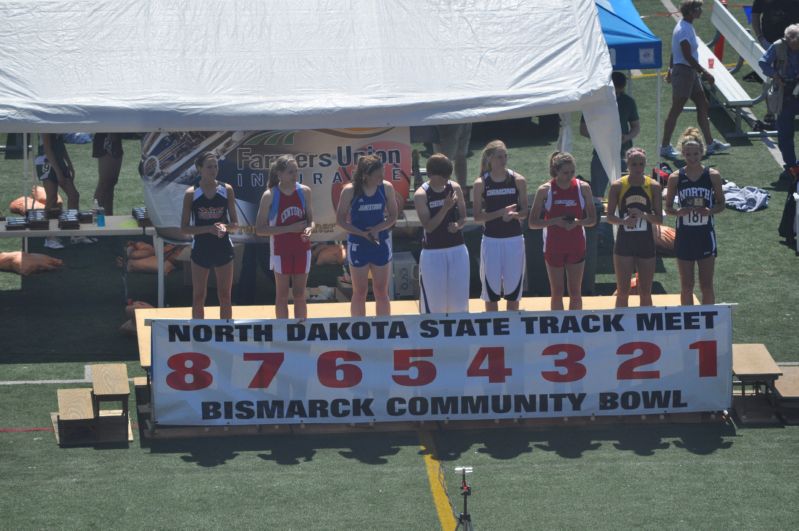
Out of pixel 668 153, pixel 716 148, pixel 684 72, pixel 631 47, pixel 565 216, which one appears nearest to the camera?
pixel 565 216

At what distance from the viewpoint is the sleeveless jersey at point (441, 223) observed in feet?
37.6

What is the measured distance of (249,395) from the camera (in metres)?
10.8

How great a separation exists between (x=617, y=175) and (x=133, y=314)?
477 centimetres

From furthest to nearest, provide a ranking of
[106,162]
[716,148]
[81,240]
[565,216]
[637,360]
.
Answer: [716,148], [81,240], [106,162], [565,216], [637,360]

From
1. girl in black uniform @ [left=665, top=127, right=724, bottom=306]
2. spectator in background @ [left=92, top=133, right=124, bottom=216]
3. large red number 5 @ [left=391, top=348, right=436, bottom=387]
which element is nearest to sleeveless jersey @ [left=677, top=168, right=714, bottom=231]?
girl in black uniform @ [left=665, top=127, right=724, bottom=306]

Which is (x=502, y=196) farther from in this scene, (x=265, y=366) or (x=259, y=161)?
(x=259, y=161)

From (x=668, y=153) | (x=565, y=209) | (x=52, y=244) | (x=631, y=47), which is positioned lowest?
(x=52, y=244)

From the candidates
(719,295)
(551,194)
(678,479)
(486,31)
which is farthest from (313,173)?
(678,479)

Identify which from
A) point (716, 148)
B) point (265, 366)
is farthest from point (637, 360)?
point (716, 148)

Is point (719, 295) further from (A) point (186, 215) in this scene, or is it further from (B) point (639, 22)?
(A) point (186, 215)

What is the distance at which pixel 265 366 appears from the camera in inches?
425

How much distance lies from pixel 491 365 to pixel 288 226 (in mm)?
2145

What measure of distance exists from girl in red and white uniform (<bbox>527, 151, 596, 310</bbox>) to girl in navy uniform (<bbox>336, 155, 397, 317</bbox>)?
121 cm

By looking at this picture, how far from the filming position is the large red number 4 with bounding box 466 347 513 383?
35.8ft
